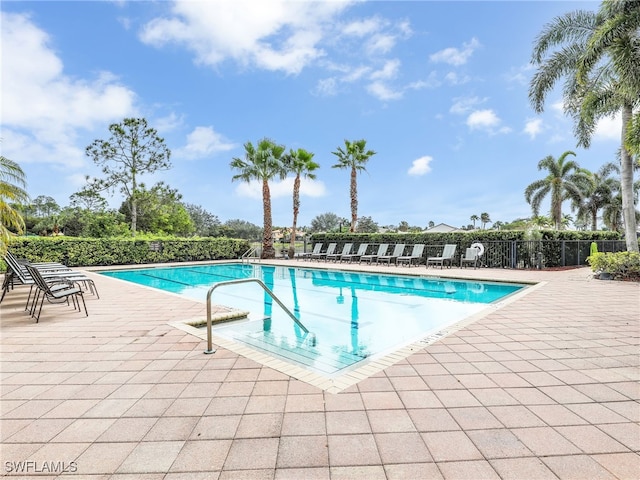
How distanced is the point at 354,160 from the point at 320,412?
1943 centimetres

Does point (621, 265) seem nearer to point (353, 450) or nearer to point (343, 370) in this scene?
point (343, 370)

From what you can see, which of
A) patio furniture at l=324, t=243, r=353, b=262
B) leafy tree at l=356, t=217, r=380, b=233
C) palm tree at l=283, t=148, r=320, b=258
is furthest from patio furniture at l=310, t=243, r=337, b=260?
leafy tree at l=356, t=217, r=380, b=233

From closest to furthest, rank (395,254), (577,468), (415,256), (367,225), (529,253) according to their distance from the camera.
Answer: (577,468)
(529,253)
(415,256)
(395,254)
(367,225)

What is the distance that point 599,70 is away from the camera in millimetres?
10914

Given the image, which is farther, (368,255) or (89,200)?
(89,200)

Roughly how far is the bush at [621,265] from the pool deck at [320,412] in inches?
263

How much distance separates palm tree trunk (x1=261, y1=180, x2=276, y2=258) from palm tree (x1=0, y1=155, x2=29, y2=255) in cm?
1091

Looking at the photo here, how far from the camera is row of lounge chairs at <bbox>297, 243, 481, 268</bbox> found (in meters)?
13.7

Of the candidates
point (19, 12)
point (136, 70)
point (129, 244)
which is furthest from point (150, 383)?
point (136, 70)

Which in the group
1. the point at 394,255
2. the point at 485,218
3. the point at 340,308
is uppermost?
the point at 485,218

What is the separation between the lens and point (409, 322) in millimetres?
5992

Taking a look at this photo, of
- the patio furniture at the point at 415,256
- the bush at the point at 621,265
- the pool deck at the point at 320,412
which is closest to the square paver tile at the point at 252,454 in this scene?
the pool deck at the point at 320,412

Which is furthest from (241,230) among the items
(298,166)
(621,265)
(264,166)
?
(621,265)

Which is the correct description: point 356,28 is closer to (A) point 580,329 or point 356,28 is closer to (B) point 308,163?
(B) point 308,163
